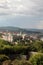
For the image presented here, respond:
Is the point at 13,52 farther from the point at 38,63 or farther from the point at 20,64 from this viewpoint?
the point at 20,64

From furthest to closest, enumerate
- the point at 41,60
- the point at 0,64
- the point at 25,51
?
the point at 25,51 < the point at 41,60 < the point at 0,64

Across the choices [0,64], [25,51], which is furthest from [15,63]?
[25,51]

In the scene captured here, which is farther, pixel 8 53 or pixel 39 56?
pixel 8 53

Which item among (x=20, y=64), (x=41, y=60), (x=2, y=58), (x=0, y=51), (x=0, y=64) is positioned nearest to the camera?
(x=20, y=64)

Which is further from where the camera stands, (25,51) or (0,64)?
(25,51)

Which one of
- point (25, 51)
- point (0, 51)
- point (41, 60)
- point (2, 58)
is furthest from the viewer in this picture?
point (25, 51)

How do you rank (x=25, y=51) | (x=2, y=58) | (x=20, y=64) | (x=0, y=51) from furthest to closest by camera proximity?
1. (x=25, y=51)
2. (x=0, y=51)
3. (x=2, y=58)
4. (x=20, y=64)

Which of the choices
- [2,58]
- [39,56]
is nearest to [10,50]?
[39,56]

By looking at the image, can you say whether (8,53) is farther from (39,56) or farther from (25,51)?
(39,56)
